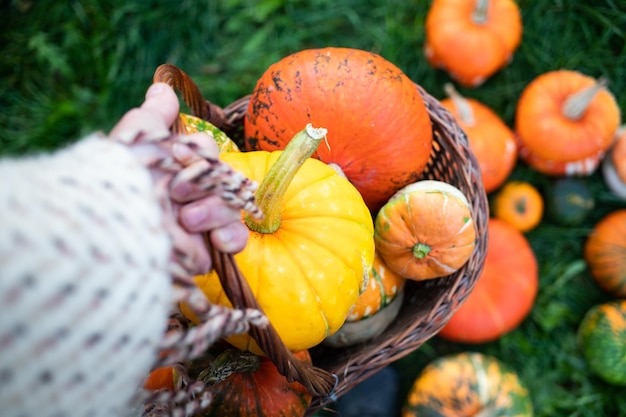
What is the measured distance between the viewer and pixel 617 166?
1803mm

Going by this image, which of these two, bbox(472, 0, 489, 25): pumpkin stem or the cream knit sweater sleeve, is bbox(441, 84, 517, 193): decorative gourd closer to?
bbox(472, 0, 489, 25): pumpkin stem

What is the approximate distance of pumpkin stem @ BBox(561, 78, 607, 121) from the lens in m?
1.62

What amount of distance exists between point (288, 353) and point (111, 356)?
33 cm

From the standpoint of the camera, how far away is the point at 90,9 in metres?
2.07

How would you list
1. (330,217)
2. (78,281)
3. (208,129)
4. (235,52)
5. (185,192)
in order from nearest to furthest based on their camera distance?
(78,281), (185,192), (330,217), (208,129), (235,52)

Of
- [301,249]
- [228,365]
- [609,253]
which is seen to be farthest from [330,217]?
[609,253]

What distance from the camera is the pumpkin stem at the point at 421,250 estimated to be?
3.74ft

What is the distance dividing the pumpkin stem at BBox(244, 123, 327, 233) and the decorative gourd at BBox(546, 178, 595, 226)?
4.41 ft

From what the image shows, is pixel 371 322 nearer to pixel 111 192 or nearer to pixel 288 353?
pixel 288 353

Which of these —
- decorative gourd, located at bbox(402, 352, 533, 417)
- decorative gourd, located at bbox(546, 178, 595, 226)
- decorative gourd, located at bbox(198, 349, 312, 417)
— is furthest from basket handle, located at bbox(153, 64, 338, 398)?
decorative gourd, located at bbox(546, 178, 595, 226)

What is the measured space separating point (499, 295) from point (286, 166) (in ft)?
3.67

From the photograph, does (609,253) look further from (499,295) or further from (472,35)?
(472,35)

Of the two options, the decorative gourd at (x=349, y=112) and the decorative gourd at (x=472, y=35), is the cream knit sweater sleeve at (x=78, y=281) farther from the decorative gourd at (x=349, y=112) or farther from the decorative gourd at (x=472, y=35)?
the decorative gourd at (x=472, y=35)

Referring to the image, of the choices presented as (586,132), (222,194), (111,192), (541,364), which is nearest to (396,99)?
(222,194)
